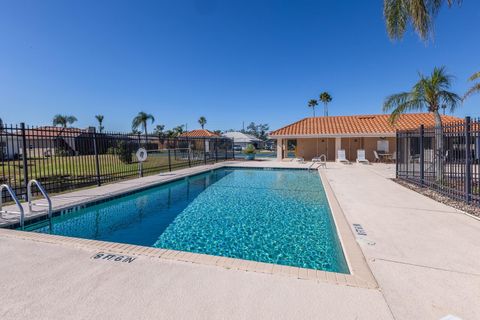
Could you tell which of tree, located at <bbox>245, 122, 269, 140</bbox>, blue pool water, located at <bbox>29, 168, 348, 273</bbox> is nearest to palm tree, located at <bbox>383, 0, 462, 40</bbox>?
blue pool water, located at <bbox>29, 168, 348, 273</bbox>

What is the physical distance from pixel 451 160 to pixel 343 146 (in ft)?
54.4

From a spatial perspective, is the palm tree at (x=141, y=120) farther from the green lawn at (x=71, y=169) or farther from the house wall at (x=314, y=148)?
A: the house wall at (x=314, y=148)

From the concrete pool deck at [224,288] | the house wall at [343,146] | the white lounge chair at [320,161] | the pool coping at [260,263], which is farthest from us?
the house wall at [343,146]

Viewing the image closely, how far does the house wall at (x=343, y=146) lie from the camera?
2323 centimetres

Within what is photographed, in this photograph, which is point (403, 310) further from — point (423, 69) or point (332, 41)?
point (332, 41)

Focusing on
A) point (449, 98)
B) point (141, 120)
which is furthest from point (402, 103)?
point (141, 120)

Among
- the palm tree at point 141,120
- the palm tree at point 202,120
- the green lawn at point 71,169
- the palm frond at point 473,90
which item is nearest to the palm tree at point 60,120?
the palm tree at point 141,120

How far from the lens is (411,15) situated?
7.95 metres

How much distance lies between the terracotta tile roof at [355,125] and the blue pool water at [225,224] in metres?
14.7

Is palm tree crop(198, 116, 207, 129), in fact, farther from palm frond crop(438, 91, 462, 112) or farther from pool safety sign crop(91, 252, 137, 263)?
pool safety sign crop(91, 252, 137, 263)

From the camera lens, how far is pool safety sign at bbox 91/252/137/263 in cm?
370

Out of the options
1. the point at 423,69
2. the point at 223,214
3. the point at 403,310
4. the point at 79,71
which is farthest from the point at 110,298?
the point at 79,71

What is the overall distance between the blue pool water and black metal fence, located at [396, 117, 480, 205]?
3.72 m

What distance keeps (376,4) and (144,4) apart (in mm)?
11887
